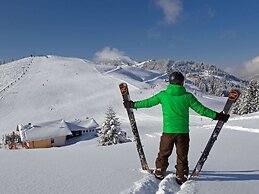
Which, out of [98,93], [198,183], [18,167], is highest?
[98,93]

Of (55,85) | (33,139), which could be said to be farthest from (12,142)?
(55,85)

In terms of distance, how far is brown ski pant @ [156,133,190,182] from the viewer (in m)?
5.06

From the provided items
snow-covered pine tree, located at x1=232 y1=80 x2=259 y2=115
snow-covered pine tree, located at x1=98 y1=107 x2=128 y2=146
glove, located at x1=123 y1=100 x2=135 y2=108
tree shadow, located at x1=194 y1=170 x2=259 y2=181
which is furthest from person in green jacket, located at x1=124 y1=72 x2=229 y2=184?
snow-covered pine tree, located at x1=232 y1=80 x2=259 y2=115

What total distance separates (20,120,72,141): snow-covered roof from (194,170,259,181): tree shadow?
48.0 metres

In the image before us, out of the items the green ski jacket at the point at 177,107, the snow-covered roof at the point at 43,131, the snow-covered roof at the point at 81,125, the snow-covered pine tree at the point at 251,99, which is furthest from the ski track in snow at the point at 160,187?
the snow-covered pine tree at the point at 251,99

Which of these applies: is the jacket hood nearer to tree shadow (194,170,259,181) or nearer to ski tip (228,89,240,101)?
ski tip (228,89,240,101)

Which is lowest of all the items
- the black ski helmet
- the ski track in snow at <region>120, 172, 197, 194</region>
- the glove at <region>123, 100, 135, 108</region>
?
the ski track in snow at <region>120, 172, 197, 194</region>

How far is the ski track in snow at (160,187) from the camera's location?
4.32 m

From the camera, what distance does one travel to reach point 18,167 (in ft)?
19.6

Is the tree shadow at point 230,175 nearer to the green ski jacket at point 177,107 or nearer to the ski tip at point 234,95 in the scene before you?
the green ski jacket at point 177,107

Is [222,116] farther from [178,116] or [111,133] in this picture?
[111,133]

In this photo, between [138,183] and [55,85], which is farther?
[55,85]

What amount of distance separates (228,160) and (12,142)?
4939 cm

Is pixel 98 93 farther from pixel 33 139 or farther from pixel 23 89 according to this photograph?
pixel 33 139
